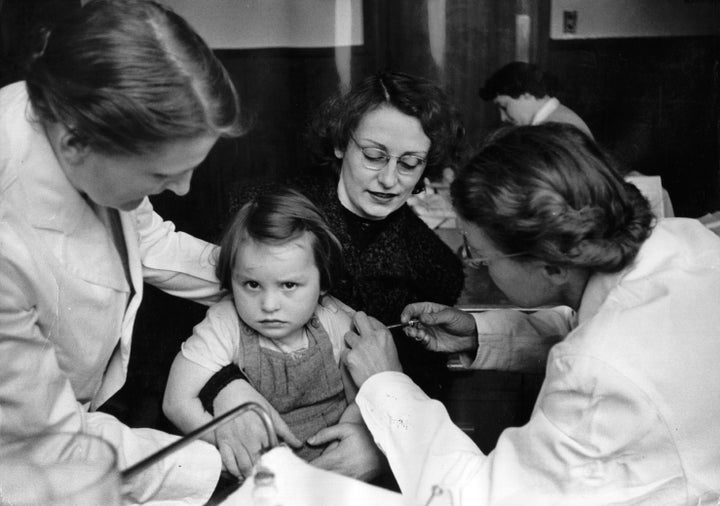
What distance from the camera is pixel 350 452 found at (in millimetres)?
1287

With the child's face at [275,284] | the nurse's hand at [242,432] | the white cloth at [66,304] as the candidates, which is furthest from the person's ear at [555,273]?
the white cloth at [66,304]

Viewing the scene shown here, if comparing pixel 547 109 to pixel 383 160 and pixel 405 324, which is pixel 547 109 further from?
pixel 405 324

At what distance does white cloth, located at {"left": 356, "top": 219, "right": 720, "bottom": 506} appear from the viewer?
3.53 feet

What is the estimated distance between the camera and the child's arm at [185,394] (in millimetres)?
1273

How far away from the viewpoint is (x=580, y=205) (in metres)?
1.10

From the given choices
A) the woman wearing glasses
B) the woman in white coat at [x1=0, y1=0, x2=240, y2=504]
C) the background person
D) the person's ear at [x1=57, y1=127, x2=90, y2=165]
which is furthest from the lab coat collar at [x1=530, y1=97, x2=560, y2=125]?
the person's ear at [x1=57, y1=127, x2=90, y2=165]

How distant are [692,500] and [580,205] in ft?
1.65

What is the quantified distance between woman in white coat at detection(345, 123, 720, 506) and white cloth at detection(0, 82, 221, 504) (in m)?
0.41

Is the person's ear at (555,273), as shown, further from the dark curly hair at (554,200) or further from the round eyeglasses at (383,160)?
the round eyeglasses at (383,160)

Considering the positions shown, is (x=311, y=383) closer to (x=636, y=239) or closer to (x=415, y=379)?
(x=415, y=379)

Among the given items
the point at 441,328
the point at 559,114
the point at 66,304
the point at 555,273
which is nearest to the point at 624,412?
the point at 555,273

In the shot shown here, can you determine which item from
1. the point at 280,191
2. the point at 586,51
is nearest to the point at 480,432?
the point at 280,191

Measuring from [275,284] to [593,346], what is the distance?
0.54 metres

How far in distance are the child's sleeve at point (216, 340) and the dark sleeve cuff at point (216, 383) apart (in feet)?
0.04
